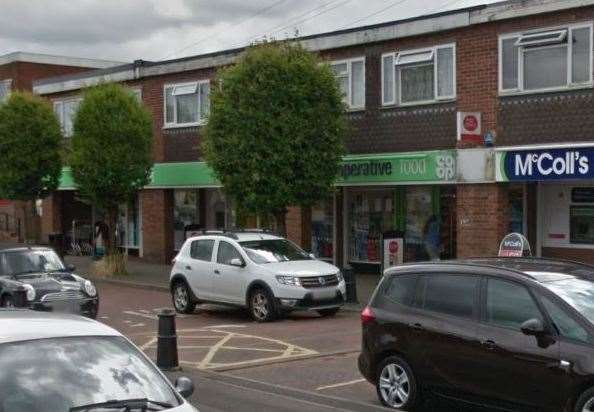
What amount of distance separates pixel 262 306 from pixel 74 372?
11.8 meters

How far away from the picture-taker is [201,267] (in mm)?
18406

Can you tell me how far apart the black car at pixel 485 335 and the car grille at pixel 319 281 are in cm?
691

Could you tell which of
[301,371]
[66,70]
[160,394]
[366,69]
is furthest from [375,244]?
[66,70]

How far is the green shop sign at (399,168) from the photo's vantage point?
21203 mm

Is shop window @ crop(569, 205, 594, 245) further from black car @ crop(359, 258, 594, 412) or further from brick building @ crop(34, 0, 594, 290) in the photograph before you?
black car @ crop(359, 258, 594, 412)

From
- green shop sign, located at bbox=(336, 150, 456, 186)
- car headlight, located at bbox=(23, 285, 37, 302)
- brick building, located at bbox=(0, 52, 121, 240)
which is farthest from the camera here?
brick building, located at bbox=(0, 52, 121, 240)

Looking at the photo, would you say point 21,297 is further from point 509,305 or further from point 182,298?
point 509,305

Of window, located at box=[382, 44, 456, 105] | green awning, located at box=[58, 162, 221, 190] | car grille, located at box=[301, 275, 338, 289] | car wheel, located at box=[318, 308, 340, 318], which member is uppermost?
window, located at box=[382, 44, 456, 105]

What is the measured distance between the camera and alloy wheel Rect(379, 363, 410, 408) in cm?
927

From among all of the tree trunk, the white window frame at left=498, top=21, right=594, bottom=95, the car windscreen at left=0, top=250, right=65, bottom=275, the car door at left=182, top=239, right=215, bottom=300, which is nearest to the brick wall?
the white window frame at left=498, top=21, right=594, bottom=95

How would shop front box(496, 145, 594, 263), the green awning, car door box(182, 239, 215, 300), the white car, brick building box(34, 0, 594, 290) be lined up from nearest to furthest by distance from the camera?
1. the white car
2. car door box(182, 239, 215, 300)
3. shop front box(496, 145, 594, 263)
4. brick building box(34, 0, 594, 290)
5. the green awning

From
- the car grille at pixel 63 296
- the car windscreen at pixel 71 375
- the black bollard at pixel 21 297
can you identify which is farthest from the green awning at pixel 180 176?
the car windscreen at pixel 71 375

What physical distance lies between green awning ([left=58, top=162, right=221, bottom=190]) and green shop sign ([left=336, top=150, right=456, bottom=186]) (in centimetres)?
551

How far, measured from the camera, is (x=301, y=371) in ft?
39.7
